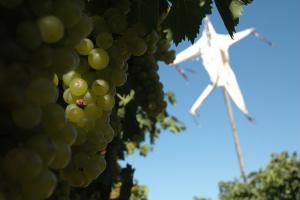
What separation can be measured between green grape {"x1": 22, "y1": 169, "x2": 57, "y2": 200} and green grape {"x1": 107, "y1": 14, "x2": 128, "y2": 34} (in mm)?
677

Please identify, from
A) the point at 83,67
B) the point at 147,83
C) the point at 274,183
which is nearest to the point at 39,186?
the point at 83,67

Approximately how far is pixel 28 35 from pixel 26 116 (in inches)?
4.6

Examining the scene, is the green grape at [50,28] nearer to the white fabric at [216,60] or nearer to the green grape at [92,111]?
the green grape at [92,111]

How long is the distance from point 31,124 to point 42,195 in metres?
0.10

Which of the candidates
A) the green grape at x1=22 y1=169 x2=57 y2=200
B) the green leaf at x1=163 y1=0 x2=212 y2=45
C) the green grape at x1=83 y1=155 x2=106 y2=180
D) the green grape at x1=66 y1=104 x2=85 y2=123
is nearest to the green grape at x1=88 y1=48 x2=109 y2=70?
the green grape at x1=66 y1=104 x2=85 y2=123

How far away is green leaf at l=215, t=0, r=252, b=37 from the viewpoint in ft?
5.70

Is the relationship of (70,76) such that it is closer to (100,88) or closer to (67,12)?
(100,88)

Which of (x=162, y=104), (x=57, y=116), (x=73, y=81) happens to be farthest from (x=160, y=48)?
(x=57, y=116)

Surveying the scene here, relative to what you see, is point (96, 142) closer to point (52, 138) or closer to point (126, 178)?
point (52, 138)

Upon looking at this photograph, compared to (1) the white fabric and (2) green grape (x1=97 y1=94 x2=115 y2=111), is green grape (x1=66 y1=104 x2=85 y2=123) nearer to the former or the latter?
(2) green grape (x1=97 y1=94 x2=115 y2=111)

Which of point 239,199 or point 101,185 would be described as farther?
point 239,199

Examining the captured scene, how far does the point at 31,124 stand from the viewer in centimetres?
73

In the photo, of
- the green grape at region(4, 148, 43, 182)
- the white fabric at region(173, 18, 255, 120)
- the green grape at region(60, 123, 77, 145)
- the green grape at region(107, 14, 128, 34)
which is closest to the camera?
the green grape at region(4, 148, 43, 182)

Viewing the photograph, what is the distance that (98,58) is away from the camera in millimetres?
1181
